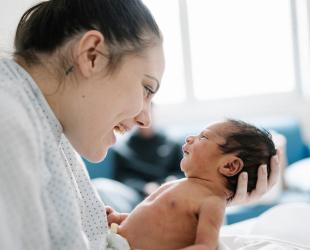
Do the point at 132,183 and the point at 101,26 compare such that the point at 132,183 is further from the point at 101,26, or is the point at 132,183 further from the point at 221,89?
the point at 101,26

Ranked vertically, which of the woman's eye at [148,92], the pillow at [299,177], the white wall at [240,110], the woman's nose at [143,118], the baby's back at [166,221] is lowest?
the pillow at [299,177]

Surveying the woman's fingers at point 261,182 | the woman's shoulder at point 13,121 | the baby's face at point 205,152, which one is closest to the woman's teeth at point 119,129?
the woman's shoulder at point 13,121

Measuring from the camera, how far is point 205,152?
55.9 inches

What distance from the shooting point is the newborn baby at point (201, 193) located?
4.06ft

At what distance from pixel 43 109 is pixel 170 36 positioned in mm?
3341

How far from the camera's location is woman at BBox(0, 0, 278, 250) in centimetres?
73

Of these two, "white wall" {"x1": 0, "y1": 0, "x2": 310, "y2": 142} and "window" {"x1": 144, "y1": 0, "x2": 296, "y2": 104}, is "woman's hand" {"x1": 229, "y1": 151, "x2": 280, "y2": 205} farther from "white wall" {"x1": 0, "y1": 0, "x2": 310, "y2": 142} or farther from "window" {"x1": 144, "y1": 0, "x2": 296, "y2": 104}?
"window" {"x1": 144, "y1": 0, "x2": 296, "y2": 104}

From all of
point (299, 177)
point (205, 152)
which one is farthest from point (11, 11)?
point (299, 177)

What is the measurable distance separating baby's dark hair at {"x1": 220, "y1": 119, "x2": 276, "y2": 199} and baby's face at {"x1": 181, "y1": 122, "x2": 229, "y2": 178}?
24mm

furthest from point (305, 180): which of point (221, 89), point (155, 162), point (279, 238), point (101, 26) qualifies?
point (101, 26)

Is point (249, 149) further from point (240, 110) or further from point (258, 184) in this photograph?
point (240, 110)

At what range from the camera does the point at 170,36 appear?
13.5 ft

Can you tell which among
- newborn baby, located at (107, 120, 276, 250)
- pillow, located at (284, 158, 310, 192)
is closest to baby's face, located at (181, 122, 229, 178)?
newborn baby, located at (107, 120, 276, 250)

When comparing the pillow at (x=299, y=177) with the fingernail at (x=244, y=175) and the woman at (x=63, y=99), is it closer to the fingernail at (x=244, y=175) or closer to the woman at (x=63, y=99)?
the fingernail at (x=244, y=175)
